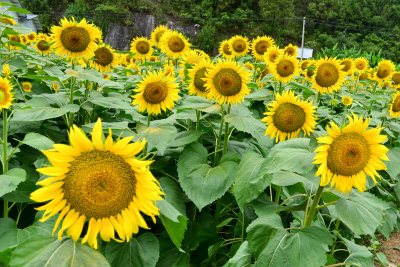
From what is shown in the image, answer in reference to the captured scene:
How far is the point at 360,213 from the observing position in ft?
5.29

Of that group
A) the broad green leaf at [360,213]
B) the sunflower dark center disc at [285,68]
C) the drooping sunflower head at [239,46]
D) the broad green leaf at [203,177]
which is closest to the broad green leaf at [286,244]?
the broad green leaf at [360,213]

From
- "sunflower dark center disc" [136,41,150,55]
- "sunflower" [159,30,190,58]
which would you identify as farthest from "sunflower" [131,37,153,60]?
"sunflower" [159,30,190,58]

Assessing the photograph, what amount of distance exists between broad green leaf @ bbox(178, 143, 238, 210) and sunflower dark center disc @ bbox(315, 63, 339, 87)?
8.22 ft

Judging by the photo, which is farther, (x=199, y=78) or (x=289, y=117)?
(x=199, y=78)

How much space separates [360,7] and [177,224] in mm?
55413

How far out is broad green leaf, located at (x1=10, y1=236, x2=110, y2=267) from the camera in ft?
4.05

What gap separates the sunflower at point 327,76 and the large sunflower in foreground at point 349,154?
9.41 ft

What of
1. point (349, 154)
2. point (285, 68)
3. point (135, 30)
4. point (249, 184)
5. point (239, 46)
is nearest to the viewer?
point (349, 154)

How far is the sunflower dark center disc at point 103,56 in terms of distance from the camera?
11.4 feet

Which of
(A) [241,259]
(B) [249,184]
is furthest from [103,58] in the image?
(A) [241,259]

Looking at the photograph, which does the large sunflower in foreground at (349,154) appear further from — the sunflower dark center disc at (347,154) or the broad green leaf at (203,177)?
the broad green leaf at (203,177)

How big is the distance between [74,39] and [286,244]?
2.39 m

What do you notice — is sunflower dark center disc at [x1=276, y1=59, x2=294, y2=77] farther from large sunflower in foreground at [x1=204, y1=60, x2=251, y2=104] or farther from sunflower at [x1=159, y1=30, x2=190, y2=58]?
large sunflower in foreground at [x1=204, y1=60, x2=251, y2=104]

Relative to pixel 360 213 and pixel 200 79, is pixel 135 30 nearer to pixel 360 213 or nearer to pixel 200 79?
pixel 200 79
